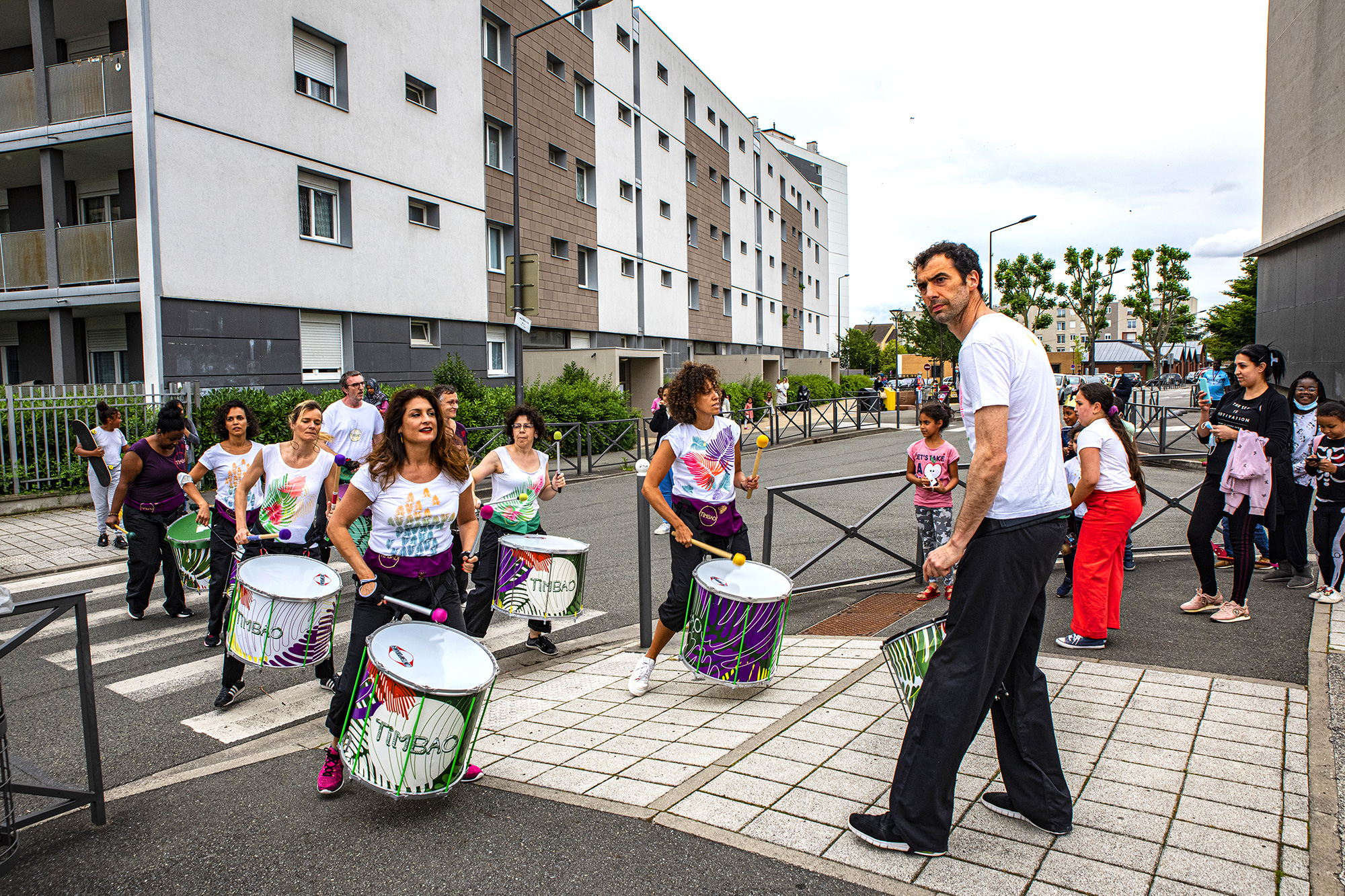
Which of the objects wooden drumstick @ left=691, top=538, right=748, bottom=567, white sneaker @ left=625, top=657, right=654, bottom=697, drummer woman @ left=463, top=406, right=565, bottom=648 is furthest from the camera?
drummer woman @ left=463, top=406, right=565, bottom=648

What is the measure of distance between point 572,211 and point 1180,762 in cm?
2521

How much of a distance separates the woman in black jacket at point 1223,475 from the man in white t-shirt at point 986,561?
345 cm

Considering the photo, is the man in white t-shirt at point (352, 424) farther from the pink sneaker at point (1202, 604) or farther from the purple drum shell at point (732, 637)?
the pink sneaker at point (1202, 604)

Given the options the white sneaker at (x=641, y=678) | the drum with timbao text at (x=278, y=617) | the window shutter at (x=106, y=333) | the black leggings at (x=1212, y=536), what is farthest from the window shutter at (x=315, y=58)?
the black leggings at (x=1212, y=536)

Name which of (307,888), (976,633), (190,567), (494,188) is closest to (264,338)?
(494,188)

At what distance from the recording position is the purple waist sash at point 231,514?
556 cm

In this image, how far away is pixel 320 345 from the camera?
17500 mm

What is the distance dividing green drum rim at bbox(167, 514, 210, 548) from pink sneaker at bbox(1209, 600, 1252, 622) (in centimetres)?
668

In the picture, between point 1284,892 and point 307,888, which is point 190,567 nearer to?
point 307,888

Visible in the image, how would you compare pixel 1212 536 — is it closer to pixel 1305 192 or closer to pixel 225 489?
pixel 225 489

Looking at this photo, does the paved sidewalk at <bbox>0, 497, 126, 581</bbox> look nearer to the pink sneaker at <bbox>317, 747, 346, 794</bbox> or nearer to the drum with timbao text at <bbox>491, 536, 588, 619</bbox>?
the drum with timbao text at <bbox>491, 536, 588, 619</bbox>

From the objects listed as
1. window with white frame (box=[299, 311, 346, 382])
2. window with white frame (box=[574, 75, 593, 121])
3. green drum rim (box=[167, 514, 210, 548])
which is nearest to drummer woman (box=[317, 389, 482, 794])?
green drum rim (box=[167, 514, 210, 548])

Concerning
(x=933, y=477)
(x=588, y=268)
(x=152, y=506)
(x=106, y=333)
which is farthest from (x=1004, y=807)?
(x=588, y=268)

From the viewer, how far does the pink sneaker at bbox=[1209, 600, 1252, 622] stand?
532 cm
